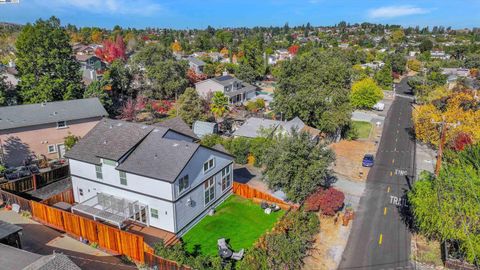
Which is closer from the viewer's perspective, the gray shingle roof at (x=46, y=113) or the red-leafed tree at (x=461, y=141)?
the gray shingle roof at (x=46, y=113)

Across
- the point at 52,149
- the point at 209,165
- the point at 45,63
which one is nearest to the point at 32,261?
the point at 209,165

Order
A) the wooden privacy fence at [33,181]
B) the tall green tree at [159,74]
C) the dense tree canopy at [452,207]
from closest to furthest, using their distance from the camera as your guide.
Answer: the dense tree canopy at [452,207], the wooden privacy fence at [33,181], the tall green tree at [159,74]

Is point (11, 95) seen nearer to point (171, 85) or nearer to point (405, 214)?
point (171, 85)

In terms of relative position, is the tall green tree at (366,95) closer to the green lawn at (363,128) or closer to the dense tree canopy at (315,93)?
the green lawn at (363,128)

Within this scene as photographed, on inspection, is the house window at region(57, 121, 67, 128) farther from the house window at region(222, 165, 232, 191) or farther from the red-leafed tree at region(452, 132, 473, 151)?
the red-leafed tree at region(452, 132, 473, 151)

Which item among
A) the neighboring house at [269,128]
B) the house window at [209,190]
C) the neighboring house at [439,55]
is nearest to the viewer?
the house window at [209,190]

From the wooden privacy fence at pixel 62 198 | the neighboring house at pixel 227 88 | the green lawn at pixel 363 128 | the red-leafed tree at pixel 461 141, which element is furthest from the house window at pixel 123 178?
the neighboring house at pixel 227 88

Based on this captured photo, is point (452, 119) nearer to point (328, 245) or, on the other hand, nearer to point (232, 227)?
point (328, 245)

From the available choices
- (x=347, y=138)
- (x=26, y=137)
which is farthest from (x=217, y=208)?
(x=347, y=138)
